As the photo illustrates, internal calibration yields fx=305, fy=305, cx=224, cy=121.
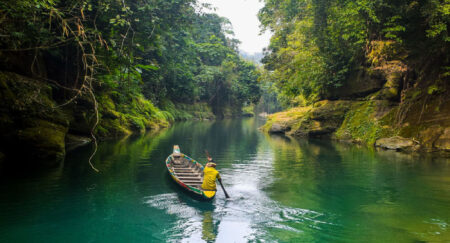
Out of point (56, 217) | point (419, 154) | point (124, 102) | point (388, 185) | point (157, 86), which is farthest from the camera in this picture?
point (157, 86)

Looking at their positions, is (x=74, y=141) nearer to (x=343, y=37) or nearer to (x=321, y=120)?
(x=343, y=37)

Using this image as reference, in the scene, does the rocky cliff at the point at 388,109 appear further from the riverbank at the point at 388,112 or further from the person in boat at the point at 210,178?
the person in boat at the point at 210,178

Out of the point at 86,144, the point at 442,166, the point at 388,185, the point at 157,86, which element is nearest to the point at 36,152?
the point at 86,144

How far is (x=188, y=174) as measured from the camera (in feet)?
33.5

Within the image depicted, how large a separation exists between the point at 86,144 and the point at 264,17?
67.7 ft

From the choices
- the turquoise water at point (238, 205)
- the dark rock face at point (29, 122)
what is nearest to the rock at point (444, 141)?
the turquoise water at point (238, 205)

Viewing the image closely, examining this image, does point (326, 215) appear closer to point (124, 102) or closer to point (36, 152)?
point (36, 152)

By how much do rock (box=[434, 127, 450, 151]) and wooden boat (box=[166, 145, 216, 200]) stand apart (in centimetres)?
1181

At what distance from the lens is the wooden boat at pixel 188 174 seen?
25.5ft

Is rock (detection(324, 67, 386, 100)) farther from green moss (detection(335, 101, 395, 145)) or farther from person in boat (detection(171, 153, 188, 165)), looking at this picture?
person in boat (detection(171, 153, 188, 165))

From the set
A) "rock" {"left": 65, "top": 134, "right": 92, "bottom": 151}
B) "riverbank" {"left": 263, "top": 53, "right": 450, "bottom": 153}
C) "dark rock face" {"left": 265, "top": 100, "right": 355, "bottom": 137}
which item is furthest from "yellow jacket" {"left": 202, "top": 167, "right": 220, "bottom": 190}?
"dark rock face" {"left": 265, "top": 100, "right": 355, "bottom": 137}

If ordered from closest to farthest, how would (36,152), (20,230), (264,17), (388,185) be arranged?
(20,230) → (388,185) → (36,152) → (264,17)

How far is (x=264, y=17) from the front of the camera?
97.1 feet

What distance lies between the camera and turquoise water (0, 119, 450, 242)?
5.92m
